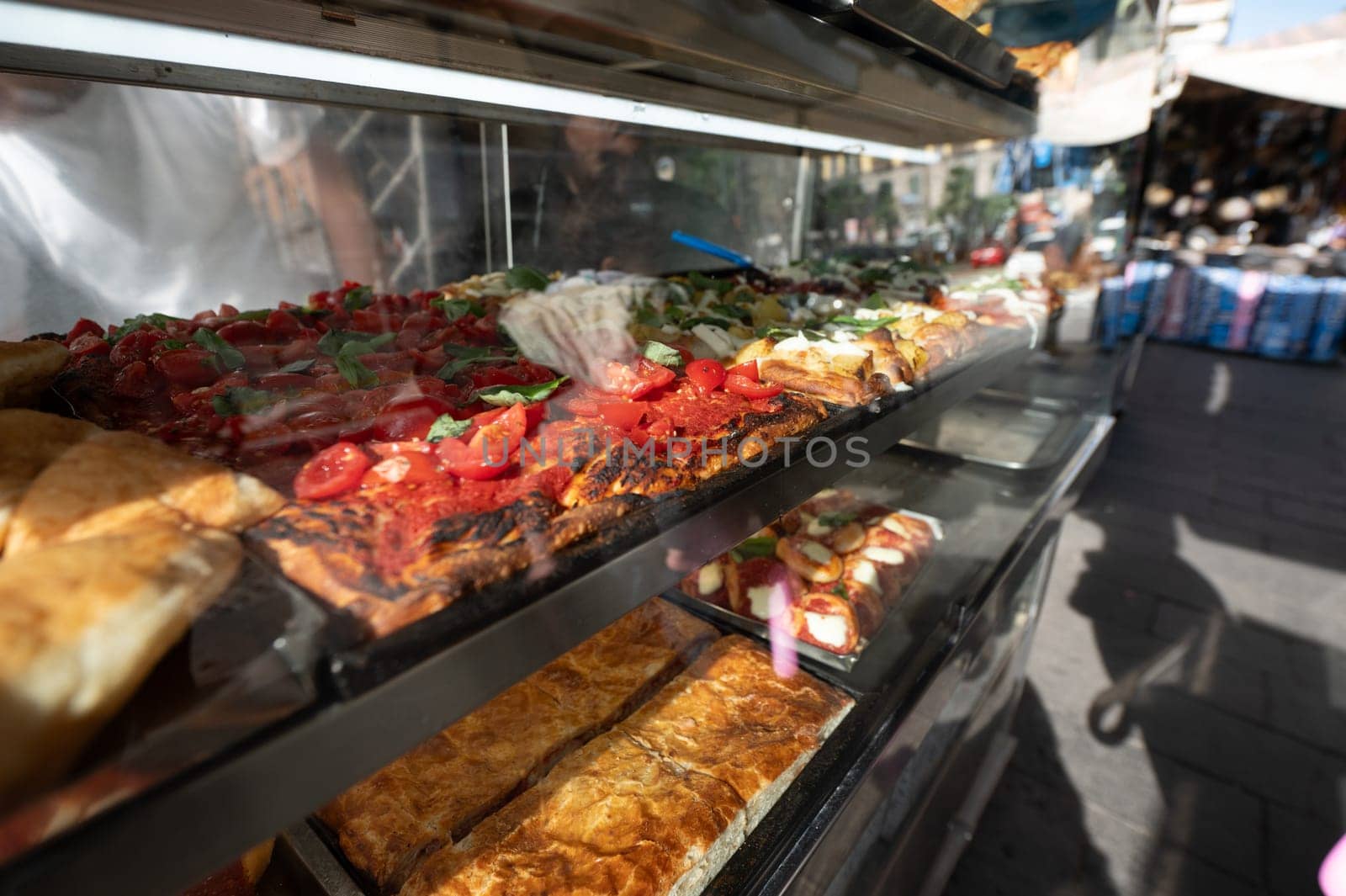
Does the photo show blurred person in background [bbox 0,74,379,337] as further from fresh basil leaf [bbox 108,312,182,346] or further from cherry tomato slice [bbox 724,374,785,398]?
cherry tomato slice [bbox 724,374,785,398]

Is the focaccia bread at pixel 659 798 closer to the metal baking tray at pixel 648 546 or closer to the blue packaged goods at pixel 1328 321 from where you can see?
the metal baking tray at pixel 648 546

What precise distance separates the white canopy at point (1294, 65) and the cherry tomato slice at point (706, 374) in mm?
11619

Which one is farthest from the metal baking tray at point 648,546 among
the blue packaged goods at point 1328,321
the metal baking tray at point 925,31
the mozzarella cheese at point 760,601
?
the blue packaged goods at point 1328,321

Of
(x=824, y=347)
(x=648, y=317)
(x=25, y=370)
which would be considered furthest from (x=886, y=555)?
(x=25, y=370)

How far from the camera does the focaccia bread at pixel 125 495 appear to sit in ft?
2.75

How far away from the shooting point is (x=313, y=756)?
713 mm

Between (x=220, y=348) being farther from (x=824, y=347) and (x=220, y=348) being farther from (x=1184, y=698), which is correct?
(x=1184, y=698)

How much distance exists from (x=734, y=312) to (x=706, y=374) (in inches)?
36.2

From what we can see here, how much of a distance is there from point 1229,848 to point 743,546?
8.41 ft

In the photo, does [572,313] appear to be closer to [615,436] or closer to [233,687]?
[615,436]

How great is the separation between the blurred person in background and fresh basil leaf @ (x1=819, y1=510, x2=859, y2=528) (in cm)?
359

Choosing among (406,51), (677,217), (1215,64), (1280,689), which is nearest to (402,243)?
(677,217)

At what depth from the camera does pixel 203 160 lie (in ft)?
12.3

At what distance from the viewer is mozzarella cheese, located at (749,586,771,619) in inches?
81.1
